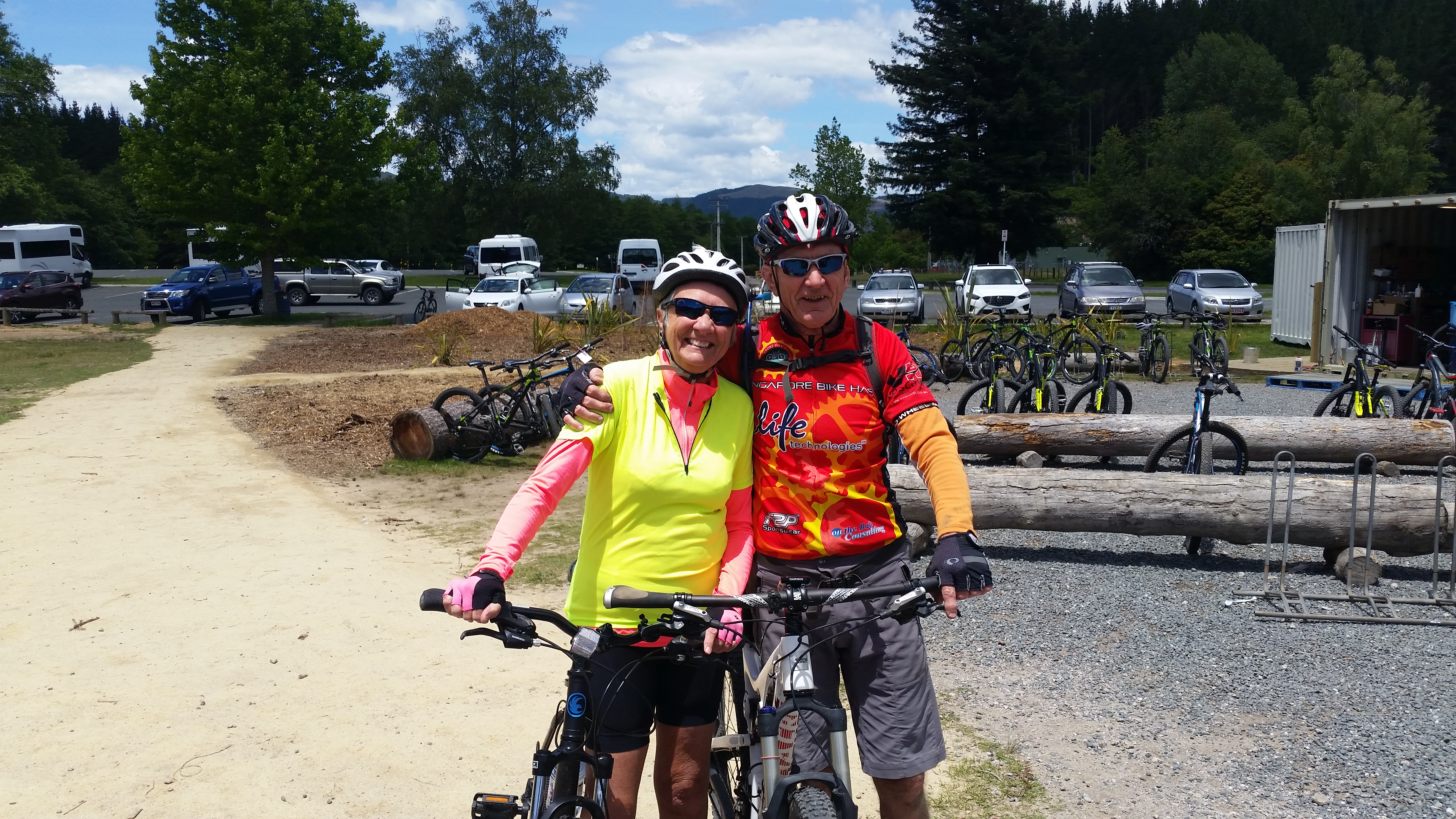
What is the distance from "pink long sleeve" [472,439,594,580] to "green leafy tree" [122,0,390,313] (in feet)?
88.7

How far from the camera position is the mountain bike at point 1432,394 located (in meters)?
10.2

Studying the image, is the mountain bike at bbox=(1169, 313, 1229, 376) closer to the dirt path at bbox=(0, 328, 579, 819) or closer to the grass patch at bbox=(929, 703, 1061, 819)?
the dirt path at bbox=(0, 328, 579, 819)

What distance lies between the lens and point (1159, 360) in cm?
1683

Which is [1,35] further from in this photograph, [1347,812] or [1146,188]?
[1347,812]

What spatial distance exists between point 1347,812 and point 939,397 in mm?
11933

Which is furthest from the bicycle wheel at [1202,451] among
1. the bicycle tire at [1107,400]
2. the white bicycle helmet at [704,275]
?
the white bicycle helmet at [704,275]

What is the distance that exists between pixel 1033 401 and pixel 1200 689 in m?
6.89

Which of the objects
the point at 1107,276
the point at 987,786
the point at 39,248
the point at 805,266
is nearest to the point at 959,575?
the point at 805,266

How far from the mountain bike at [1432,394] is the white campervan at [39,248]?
44.0m

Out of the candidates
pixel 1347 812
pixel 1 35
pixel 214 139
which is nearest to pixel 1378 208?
pixel 1347 812

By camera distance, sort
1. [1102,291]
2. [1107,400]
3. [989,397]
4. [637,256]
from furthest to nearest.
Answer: [637,256], [1102,291], [989,397], [1107,400]

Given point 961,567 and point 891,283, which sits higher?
point 891,283

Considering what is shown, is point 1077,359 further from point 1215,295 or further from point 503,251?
point 503,251

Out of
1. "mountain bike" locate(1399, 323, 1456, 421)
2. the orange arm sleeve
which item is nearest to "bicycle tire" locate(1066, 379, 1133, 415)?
"mountain bike" locate(1399, 323, 1456, 421)
